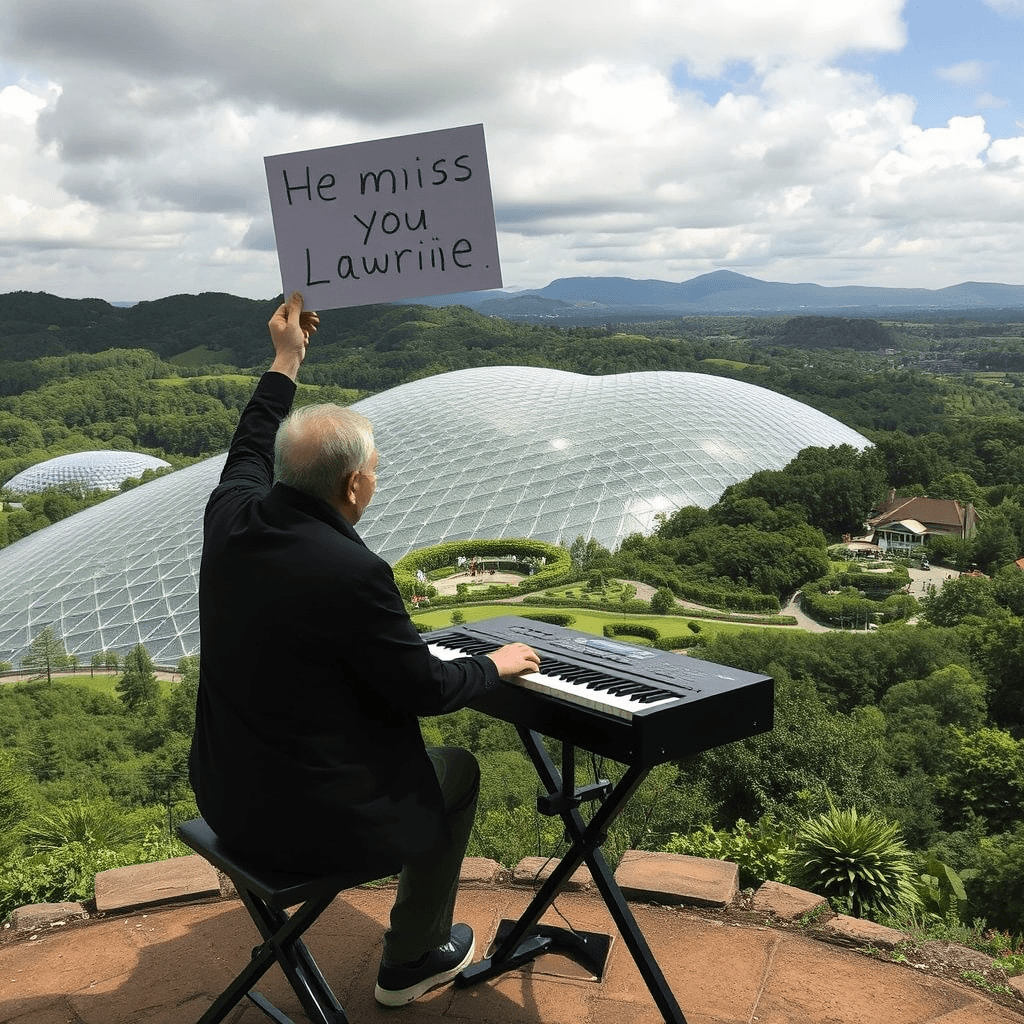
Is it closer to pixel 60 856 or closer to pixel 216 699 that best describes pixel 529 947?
pixel 216 699

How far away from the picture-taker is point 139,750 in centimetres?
2364

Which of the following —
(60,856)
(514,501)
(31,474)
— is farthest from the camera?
(31,474)

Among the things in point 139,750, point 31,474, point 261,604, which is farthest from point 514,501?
point 31,474

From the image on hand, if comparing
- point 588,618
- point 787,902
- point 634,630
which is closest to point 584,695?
point 787,902

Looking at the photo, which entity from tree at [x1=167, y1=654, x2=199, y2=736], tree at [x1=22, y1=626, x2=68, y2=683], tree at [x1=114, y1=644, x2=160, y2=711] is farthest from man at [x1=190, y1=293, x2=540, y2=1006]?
tree at [x1=22, y1=626, x2=68, y2=683]

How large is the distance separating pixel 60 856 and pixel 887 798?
16383mm

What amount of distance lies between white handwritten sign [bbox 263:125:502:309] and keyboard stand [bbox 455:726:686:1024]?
1979 mm

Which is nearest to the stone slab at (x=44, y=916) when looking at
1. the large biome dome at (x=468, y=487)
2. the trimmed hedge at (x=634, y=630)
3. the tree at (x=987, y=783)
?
the tree at (x=987, y=783)

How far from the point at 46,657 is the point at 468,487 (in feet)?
57.9

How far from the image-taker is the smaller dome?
87.0 metres

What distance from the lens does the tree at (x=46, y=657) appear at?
109 feet

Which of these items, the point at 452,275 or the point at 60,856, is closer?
the point at 452,275

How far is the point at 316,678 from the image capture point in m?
3.02

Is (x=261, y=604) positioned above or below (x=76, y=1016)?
above
